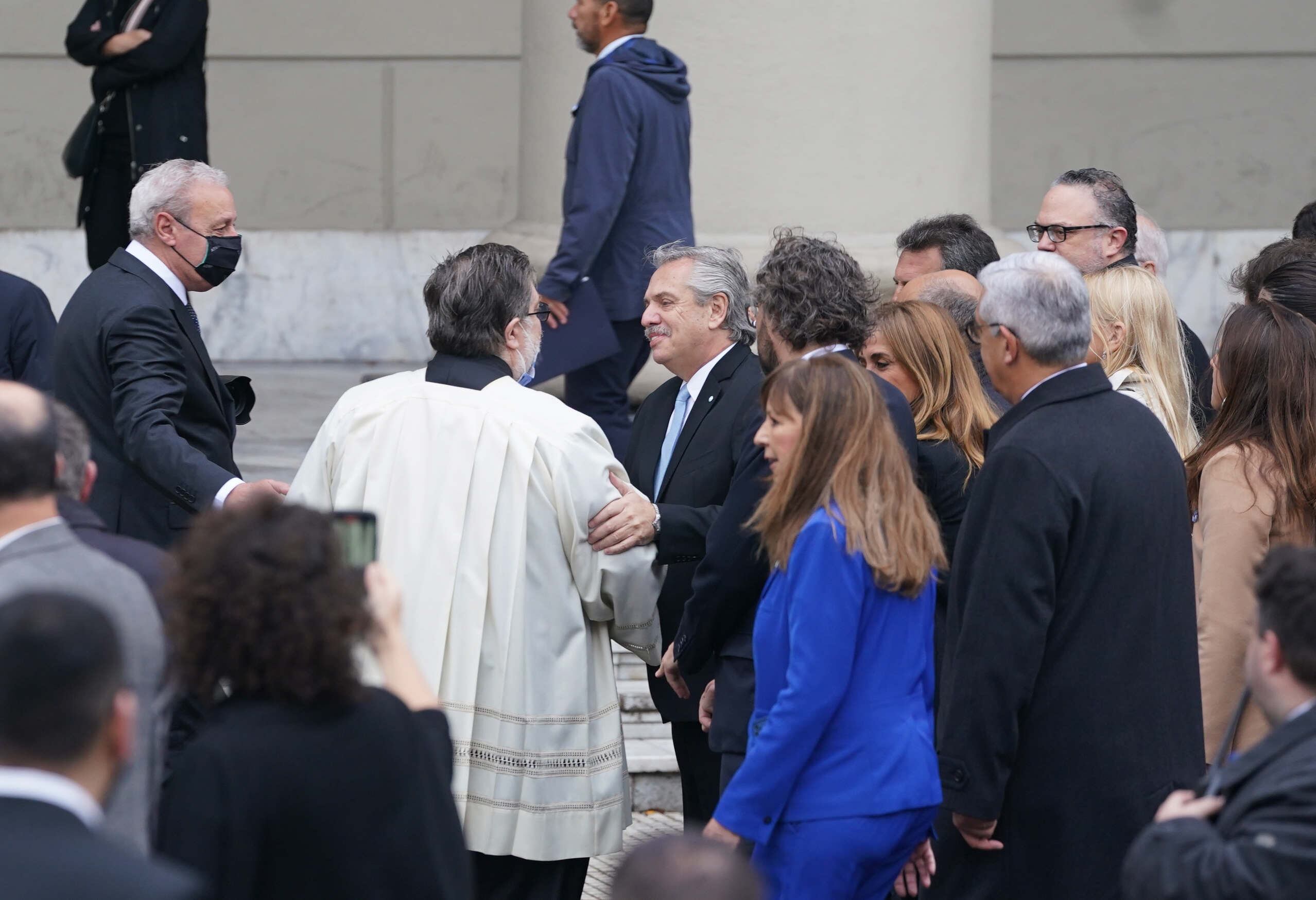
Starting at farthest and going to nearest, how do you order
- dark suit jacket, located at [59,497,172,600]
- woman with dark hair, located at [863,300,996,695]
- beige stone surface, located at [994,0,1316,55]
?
beige stone surface, located at [994,0,1316,55]
woman with dark hair, located at [863,300,996,695]
dark suit jacket, located at [59,497,172,600]

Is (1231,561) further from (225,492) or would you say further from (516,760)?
(225,492)

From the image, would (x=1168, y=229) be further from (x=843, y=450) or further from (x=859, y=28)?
(x=843, y=450)

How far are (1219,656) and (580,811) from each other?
1379mm

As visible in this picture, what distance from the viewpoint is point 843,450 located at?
329 centimetres

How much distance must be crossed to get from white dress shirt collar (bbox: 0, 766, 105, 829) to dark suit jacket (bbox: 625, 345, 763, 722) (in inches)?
86.2

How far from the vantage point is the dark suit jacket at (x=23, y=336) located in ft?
17.2

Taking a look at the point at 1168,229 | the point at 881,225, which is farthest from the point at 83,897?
the point at 1168,229

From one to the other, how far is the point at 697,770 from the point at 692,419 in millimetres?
876

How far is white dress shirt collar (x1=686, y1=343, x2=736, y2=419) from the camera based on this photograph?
4.37m

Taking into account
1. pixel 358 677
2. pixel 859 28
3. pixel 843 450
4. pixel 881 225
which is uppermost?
pixel 859 28

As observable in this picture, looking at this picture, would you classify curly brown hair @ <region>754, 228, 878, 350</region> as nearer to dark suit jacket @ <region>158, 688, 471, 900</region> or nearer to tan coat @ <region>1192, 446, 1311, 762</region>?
tan coat @ <region>1192, 446, 1311, 762</region>

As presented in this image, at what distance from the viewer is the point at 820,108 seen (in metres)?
7.01

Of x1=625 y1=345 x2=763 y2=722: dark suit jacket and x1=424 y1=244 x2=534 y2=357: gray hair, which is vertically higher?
x1=424 y1=244 x2=534 y2=357: gray hair

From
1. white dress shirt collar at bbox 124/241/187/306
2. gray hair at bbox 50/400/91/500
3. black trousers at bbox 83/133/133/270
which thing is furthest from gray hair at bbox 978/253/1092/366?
black trousers at bbox 83/133/133/270
